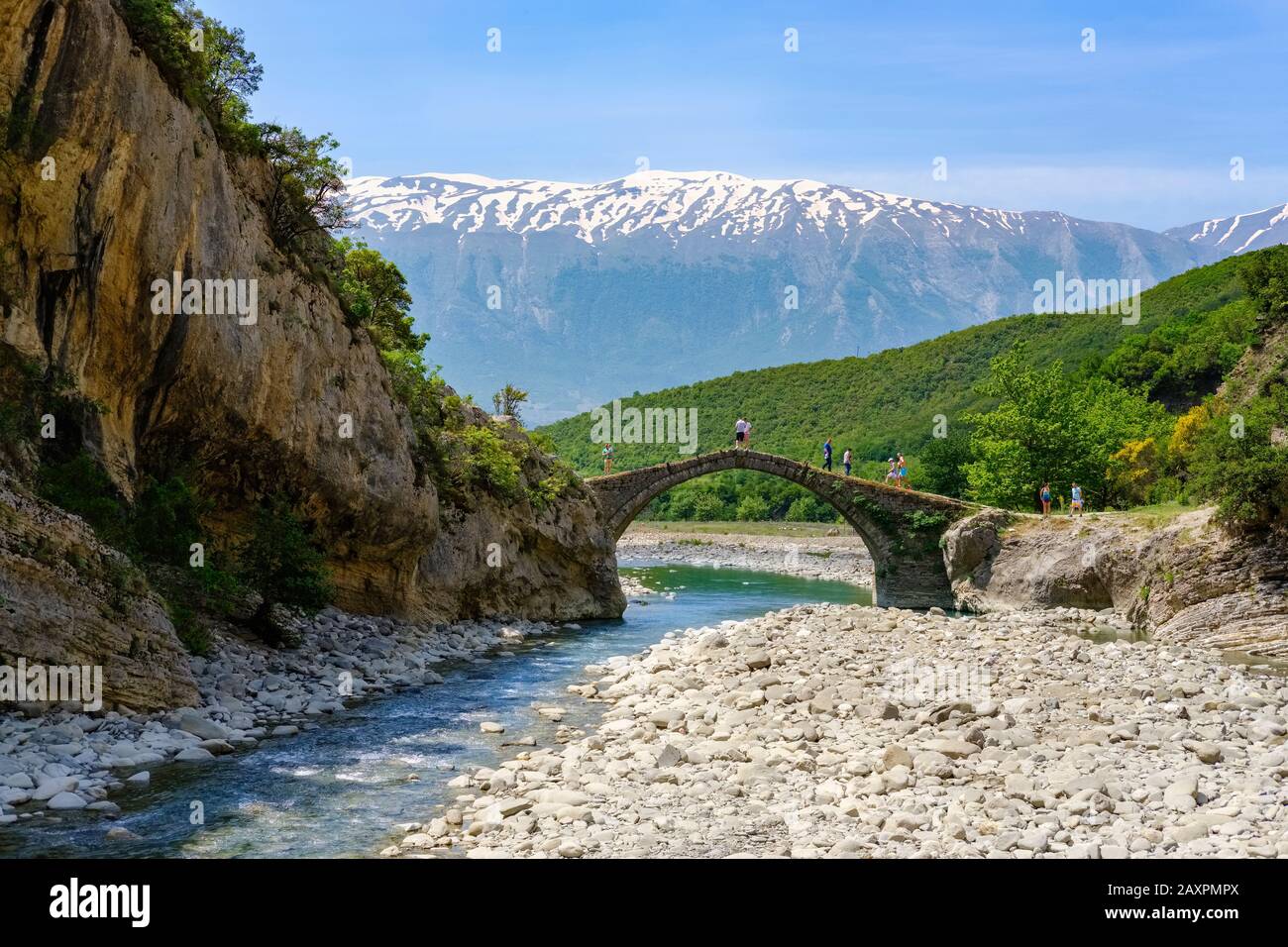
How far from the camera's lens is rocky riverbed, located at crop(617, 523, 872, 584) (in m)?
60.5

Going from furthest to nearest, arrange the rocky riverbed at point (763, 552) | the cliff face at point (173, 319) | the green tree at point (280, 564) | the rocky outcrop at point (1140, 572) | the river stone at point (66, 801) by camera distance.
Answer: the rocky riverbed at point (763, 552) → the rocky outcrop at point (1140, 572) → the green tree at point (280, 564) → the cliff face at point (173, 319) → the river stone at point (66, 801)

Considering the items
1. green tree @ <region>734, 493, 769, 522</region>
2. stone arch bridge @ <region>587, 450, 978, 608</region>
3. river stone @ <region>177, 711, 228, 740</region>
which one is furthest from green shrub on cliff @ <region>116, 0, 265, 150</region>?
green tree @ <region>734, 493, 769, 522</region>

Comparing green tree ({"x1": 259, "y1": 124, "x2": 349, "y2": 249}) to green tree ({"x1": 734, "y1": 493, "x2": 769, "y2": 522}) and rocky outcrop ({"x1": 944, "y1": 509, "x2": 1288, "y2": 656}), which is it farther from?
green tree ({"x1": 734, "y1": 493, "x2": 769, "y2": 522})

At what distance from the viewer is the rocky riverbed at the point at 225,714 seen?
43.0ft

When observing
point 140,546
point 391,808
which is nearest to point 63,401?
point 140,546

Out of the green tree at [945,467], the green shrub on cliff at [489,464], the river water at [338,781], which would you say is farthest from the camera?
the green tree at [945,467]

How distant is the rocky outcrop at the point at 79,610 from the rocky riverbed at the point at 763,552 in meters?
39.9

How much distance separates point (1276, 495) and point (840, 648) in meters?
12.4

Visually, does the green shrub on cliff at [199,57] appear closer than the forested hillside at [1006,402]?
Yes

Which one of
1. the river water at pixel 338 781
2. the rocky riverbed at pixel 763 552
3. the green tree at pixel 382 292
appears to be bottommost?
the rocky riverbed at pixel 763 552

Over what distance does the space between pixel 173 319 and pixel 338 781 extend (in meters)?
8.61

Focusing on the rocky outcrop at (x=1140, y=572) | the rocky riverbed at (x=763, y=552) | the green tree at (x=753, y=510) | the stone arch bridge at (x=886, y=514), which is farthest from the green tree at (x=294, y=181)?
the green tree at (x=753, y=510)

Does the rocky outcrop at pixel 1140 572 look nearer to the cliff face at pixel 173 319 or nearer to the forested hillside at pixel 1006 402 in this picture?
the forested hillside at pixel 1006 402

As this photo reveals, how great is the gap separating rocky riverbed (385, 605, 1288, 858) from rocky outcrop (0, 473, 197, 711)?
195 inches
